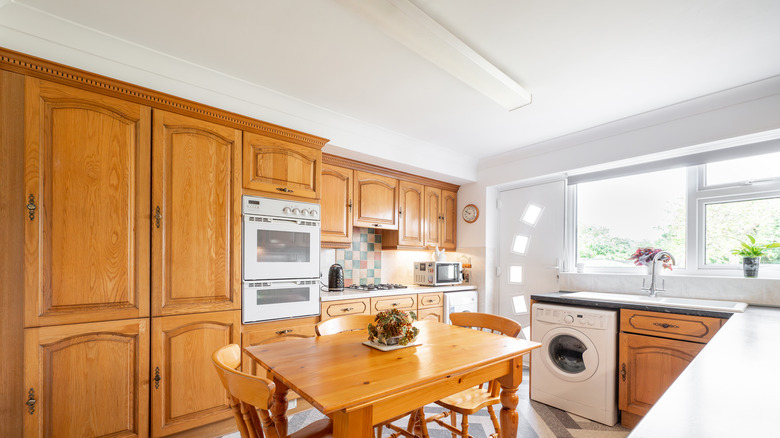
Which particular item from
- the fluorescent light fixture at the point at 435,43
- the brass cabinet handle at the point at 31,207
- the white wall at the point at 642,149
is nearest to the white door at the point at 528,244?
the white wall at the point at 642,149

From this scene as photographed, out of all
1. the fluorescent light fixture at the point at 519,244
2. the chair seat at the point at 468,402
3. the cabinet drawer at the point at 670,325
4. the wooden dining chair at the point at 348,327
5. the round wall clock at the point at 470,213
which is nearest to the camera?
the chair seat at the point at 468,402

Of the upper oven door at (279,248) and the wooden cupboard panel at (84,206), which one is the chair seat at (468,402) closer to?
the upper oven door at (279,248)

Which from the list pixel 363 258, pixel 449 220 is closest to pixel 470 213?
pixel 449 220

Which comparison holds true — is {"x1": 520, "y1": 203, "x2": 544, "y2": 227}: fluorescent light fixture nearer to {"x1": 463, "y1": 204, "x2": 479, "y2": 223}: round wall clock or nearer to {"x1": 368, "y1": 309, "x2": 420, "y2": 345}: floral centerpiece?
{"x1": 463, "y1": 204, "x2": 479, "y2": 223}: round wall clock

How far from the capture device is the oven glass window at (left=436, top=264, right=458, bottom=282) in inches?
149

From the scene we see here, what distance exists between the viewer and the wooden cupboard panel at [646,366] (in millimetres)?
2201

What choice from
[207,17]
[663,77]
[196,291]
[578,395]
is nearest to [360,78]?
[207,17]

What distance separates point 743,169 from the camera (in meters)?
2.63

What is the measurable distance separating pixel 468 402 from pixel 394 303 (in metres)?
1.55

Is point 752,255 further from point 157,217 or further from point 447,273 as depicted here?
point 157,217

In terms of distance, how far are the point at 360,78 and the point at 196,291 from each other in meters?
1.72

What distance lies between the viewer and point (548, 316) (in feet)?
9.00

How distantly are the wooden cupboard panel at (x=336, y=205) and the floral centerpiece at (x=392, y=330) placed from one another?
5.43 feet

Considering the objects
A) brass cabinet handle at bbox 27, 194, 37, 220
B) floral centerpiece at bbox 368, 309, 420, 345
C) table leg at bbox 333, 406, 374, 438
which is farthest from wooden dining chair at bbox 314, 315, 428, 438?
brass cabinet handle at bbox 27, 194, 37, 220
